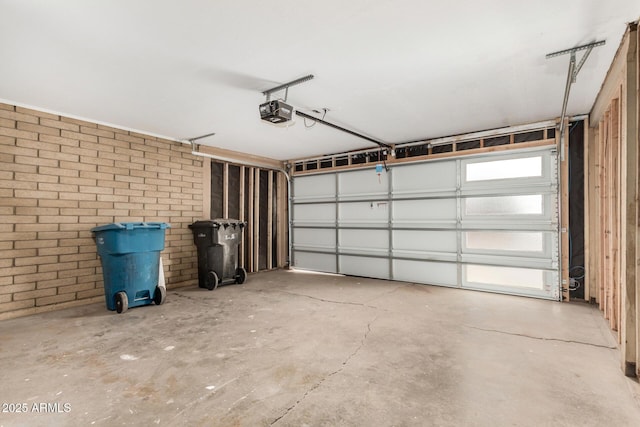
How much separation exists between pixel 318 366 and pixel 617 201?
3.36 meters

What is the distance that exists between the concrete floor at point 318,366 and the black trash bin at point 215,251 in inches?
45.7

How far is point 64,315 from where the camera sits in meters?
3.79

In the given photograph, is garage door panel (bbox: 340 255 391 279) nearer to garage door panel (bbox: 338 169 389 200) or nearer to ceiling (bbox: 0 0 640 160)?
garage door panel (bbox: 338 169 389 200)

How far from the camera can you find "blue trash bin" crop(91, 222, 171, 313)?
383 cm

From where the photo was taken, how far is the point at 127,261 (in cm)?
390

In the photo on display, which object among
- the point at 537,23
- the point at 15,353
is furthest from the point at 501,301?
the point at 15,353

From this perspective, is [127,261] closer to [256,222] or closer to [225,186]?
[225,186]

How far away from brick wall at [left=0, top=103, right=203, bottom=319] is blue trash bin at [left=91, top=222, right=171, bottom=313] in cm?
57

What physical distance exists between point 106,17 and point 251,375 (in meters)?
2.77

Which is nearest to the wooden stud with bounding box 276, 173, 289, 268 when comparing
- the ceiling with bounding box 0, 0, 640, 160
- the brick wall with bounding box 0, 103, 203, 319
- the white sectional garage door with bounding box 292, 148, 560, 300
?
the white sectional garage door with bounding box 292, 148, 560, 300

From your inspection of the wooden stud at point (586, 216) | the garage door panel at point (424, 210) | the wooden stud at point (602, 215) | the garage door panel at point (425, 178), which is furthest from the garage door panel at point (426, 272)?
the wooden stud at point (602, 215)

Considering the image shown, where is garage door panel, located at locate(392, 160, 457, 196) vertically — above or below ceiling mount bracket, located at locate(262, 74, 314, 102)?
below

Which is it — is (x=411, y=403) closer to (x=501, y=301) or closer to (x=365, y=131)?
(x=501, y=301)

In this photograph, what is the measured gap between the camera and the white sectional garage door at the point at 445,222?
4.56 metres
